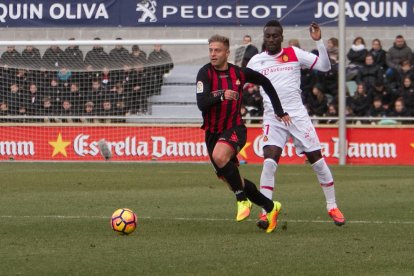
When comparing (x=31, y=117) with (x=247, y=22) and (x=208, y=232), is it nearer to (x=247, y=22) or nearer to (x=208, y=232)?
(x=247, y=22)

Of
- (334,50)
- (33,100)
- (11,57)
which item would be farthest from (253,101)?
(11,57)

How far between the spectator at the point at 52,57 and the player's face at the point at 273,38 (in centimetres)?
1340

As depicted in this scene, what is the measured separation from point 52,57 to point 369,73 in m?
7.19

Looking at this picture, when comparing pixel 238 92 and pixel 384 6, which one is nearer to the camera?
pixel 238 92

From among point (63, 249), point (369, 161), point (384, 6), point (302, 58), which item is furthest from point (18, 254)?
point (384, 6)

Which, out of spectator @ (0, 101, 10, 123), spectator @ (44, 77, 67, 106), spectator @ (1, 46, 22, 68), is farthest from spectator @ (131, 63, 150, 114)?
spectator @ (0, 101, 10, 123)

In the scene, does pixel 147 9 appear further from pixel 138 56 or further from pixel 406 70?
pixel 406 70

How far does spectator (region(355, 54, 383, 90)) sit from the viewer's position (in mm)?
24391

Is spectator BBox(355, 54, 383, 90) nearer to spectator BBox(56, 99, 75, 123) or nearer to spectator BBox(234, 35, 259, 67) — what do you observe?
spectator BBox(234, 35, 259, 67)

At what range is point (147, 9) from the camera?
25.5m

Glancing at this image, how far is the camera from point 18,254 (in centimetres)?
946

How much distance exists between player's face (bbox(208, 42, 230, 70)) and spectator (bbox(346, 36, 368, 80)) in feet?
45.2

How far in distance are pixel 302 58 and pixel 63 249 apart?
3.88 meters

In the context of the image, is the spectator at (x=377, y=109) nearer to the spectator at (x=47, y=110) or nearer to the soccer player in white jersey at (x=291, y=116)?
the spectator at (x=47, y=110)
